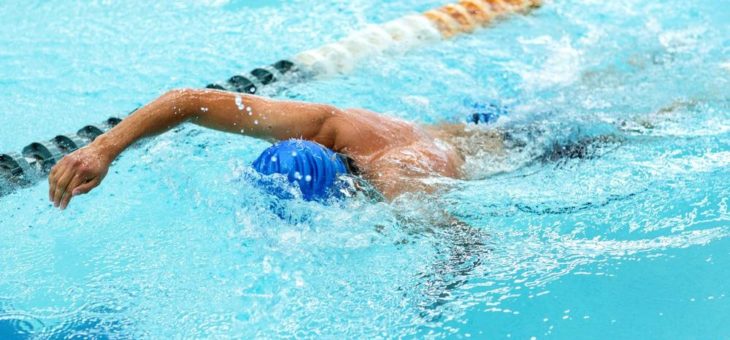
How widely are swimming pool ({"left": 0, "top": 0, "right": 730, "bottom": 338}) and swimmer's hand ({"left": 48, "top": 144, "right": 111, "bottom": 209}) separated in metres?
0.54

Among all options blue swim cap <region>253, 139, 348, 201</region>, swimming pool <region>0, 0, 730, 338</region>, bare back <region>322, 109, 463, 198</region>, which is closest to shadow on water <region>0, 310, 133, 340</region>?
swimming pool <region>0, 0, 730, 338</region>

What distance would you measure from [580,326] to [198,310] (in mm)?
1229

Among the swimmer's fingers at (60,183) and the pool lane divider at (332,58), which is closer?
the swimmer's fingers at (60,183)

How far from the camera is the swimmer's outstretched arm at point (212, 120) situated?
231 cm

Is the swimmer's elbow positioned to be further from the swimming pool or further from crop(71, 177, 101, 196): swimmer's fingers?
crop(71, 177, 101, 196): swimmer's fingers

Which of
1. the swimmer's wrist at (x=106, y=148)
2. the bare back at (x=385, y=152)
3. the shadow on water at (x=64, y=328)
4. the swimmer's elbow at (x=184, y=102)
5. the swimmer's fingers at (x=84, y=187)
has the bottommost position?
the shadow on water at (x=64, y=328)

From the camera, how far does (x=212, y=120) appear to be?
2.58 m

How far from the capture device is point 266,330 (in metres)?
2.59

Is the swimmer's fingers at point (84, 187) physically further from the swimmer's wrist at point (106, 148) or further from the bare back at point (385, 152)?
the bare back at point (385, 152)

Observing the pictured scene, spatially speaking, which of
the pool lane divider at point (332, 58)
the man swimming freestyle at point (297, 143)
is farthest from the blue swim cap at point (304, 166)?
the pool lane divider at point (332, 58)

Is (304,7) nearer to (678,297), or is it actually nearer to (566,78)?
(566,78)

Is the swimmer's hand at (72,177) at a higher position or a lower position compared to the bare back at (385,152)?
higher

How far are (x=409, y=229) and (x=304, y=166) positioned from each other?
519 mm

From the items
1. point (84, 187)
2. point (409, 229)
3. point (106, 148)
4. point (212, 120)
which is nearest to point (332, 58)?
point (409, 229)
